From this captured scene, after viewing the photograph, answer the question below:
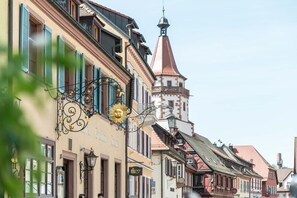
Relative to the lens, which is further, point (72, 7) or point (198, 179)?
point (198, 179)

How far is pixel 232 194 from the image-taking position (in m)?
93.2

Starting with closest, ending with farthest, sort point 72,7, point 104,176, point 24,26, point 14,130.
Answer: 1. point 14,130
2. point 24,26
3. point 72,7
4. point 104,176

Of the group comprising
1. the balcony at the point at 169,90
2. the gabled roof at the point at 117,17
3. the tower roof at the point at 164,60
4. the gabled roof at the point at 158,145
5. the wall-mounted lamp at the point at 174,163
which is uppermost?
the tower roof at the point at 164,60

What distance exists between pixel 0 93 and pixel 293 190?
11244 millimetres

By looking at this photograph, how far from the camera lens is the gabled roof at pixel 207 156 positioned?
264ft

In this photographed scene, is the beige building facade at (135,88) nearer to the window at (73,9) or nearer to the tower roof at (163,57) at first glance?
the window at (73,9)

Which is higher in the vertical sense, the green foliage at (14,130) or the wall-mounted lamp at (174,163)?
the wall-mounted lamp at (174,163)

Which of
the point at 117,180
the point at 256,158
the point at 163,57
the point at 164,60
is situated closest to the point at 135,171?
the point at 117,180

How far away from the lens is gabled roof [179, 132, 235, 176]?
80.6 meters

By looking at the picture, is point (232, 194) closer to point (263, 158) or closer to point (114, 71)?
point (263, 158)

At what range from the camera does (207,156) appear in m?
85.1

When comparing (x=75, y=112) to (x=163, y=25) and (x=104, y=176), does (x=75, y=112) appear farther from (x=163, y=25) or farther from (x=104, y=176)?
(x=163, y=25)

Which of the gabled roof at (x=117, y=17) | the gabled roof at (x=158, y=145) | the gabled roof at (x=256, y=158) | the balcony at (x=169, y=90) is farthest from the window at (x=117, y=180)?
the gabled roof at (x=256, y=158)

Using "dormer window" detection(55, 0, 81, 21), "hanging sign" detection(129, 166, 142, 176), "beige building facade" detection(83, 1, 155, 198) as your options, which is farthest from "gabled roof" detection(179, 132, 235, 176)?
"dormer window" detection(55, 0, 81, 21)
